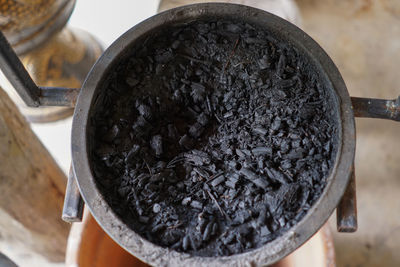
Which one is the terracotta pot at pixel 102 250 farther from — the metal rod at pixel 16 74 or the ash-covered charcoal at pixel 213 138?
the metal rod at pixel 16 74

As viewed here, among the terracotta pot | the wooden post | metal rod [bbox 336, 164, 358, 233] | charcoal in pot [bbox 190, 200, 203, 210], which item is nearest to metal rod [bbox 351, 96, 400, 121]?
metal rod [bbox 336, 164, 358, 233]

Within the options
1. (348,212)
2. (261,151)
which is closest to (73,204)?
(261,151)

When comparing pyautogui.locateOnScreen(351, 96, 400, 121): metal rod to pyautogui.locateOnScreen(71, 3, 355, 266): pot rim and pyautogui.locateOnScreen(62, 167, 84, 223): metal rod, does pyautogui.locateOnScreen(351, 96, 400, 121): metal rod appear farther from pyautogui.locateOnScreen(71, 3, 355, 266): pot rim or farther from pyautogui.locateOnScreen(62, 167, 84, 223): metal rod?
pyautogui.locateOnScreen(62, 167, 84, 223): metal rod

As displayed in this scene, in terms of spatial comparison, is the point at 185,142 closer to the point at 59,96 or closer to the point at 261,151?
the point at 261,151

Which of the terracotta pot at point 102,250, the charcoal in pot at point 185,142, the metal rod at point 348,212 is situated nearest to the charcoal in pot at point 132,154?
the charcoal in pot at point 185,142

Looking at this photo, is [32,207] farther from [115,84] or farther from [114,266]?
[115,84]

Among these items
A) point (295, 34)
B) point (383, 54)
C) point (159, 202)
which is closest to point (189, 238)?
point (159, 202)
